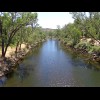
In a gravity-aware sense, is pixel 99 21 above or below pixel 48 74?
above

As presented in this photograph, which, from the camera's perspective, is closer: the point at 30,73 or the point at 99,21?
the point at 30,73

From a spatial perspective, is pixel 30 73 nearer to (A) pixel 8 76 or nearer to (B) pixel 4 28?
(A) pixel 8 76
